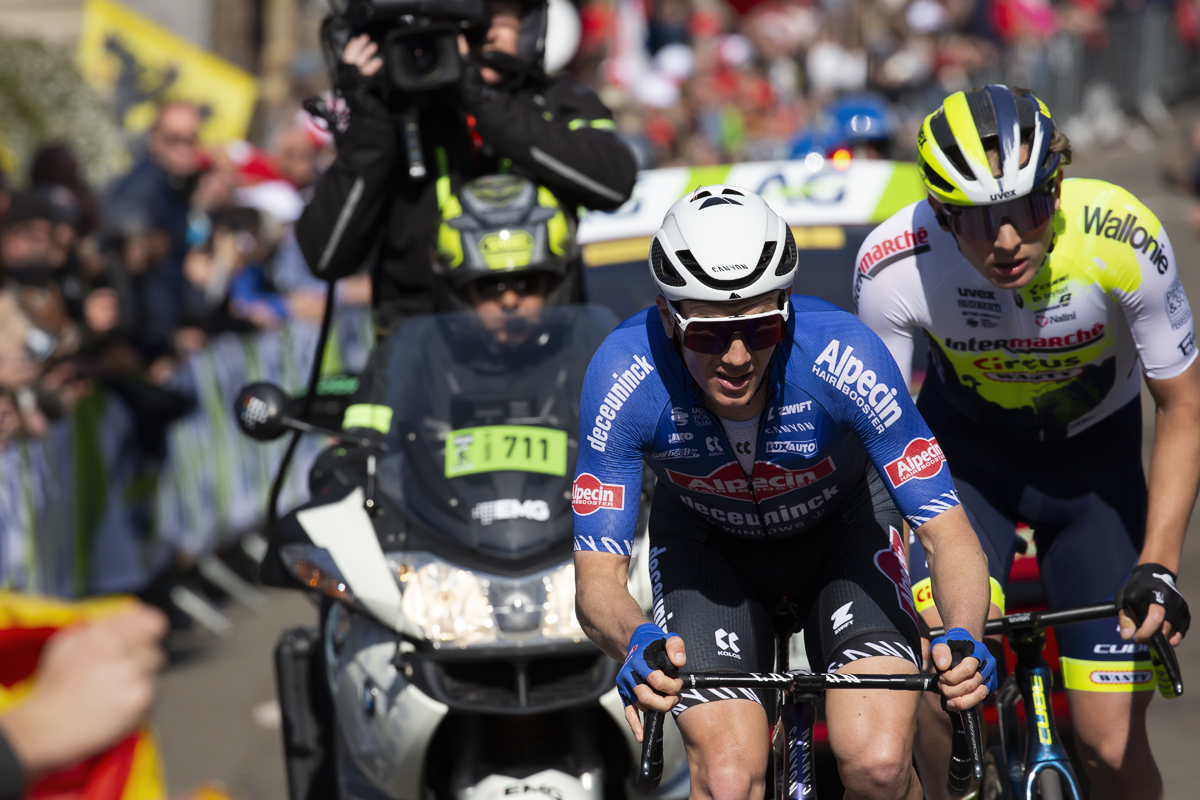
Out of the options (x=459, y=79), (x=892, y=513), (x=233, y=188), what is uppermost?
(x=233, y=188)

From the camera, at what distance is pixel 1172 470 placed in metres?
4.07

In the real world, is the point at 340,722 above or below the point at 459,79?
→ below

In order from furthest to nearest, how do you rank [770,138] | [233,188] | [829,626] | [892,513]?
1. [770,138]
2. [233,188]
3. [892,513]
4. [829,626]

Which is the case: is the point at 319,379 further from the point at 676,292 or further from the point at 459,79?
the point at 676,292

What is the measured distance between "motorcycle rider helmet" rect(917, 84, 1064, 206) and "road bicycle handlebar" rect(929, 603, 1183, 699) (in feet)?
3.67

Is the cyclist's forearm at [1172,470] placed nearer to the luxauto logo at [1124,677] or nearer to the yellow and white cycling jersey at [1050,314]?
the yellow and white cycling jersey at [1050,314]

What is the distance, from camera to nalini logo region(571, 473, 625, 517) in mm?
3693

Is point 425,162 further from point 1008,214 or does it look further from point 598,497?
point 1008,214

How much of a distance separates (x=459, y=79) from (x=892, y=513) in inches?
100

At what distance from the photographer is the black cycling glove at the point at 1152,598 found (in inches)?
149

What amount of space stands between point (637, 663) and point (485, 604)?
1072 mm

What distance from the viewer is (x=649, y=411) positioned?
370cm

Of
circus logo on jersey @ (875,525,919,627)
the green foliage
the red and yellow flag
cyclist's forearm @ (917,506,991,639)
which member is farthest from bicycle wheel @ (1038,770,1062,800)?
the green foliage

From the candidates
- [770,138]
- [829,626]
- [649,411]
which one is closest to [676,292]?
[649,411]
